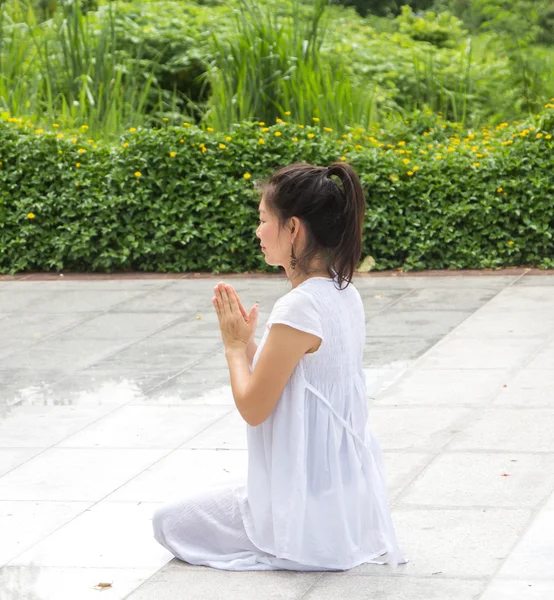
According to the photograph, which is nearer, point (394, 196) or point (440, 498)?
point (440, 498)

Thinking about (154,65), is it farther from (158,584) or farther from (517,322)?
(158,584)

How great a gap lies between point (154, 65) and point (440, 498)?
9.49 meters

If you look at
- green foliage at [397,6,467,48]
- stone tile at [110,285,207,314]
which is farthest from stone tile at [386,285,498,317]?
green foliage at [397,6,467,48]

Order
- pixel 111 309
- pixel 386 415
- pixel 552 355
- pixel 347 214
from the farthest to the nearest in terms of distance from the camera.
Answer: pixel 111 309, pixel 552 355, pixel 386 415, pixel 347 214

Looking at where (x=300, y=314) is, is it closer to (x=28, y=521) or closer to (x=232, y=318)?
(x=232, y=318)

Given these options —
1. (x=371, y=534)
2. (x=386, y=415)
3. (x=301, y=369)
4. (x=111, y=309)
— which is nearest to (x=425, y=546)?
(x=371, y=534)

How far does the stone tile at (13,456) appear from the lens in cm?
533

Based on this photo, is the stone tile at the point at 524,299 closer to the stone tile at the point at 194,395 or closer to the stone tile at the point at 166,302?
the stone tile at the point at 166,302

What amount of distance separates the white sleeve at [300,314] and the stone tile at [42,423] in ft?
7.83

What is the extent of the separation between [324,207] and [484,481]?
5.53ft

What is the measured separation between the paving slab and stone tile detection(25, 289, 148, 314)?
28mm

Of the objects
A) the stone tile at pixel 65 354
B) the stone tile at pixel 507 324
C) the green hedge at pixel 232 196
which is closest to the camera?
the stone tile at pixel 65 354

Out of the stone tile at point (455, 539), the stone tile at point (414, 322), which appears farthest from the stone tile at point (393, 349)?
the stone tile at point (455, 539)

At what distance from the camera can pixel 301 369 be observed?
3744mm
